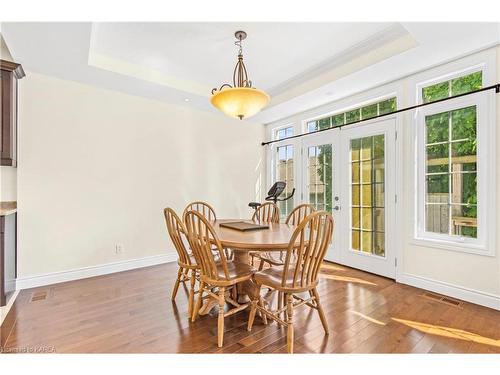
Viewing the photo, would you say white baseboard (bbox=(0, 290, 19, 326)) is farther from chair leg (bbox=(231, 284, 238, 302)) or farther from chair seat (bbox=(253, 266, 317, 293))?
chair seat (bbox=(253, 266, 317, 293))

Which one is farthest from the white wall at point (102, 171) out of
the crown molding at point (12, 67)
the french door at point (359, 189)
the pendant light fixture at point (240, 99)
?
the pendant light fixture at point (240, 99)

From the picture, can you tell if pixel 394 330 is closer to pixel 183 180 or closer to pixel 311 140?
pixel 311 140

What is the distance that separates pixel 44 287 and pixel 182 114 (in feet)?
9.42

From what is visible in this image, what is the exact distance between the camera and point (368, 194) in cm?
353

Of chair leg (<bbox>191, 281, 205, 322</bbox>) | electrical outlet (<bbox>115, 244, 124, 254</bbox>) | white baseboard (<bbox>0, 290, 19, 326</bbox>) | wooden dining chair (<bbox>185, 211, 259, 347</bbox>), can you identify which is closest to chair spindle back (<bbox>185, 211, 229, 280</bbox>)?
wooden dining chair (<bbox>185, 211, 259, 347</bbox>)

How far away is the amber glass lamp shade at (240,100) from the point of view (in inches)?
85.7

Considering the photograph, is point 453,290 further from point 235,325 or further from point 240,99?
point 240,99

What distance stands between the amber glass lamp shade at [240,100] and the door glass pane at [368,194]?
6.26 ft

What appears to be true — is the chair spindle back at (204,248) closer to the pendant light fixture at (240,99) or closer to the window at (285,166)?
the pendant light fixture at (240,99)

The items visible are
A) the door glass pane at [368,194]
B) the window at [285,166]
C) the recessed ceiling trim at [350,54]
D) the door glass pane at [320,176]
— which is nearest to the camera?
the recessed ceiling trim at [350,54]

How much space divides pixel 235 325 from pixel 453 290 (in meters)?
2.27

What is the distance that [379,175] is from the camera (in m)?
3.41

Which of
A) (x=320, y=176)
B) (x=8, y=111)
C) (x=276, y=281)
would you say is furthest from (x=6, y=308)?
(x=320, y=176)
